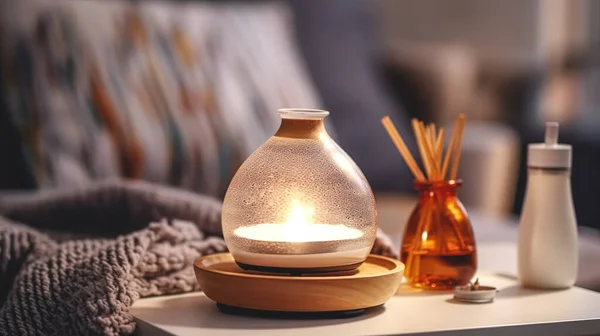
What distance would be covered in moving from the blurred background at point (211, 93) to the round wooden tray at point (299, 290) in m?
0.87

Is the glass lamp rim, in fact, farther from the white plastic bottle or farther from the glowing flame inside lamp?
the white plastic bottle

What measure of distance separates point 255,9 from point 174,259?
1221mm

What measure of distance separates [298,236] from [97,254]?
222 millimetres

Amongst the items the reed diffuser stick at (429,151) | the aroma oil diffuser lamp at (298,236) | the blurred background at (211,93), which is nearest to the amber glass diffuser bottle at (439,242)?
the reed diffuser stick at (429,151)

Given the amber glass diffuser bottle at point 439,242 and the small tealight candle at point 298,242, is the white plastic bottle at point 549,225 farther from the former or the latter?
the small tealight candle at point 298,242

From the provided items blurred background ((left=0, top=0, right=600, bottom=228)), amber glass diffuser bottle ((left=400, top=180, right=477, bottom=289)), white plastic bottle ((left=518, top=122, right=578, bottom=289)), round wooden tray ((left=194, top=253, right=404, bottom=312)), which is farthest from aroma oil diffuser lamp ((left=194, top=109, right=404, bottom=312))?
blurred background ((left=0, top=0, right=600, bottom=228))

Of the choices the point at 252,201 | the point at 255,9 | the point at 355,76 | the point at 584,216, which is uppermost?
the point at 255,9

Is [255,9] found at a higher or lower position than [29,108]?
higher

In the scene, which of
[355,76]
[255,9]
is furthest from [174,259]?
[355,76]

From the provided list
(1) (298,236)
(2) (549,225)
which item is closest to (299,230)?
(1) (298,236)

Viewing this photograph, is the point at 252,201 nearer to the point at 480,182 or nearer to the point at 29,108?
the point at 29,108

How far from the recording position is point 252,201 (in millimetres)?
858

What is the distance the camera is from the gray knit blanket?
89 cm

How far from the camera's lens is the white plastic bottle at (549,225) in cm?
103
